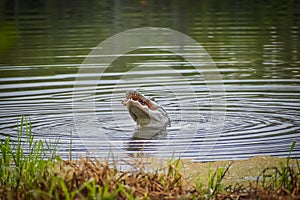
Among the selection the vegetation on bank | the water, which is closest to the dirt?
the water

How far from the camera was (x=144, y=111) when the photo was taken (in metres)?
9.86

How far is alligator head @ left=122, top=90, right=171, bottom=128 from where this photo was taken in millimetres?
9781

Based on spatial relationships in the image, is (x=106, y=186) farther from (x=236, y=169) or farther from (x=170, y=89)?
(x=170, y=89)

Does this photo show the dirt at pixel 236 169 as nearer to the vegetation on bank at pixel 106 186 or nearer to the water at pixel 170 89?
the water at pixel 170 89

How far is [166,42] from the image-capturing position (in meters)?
20.7

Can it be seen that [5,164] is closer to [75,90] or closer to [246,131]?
[246,131]

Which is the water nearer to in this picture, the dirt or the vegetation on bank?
the dirt

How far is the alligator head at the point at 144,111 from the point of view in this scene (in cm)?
978

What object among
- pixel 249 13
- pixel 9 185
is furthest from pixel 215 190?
pixel 249 13

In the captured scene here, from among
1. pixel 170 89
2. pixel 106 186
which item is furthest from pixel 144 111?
pixel 106 186

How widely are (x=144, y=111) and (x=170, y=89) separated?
3.13m

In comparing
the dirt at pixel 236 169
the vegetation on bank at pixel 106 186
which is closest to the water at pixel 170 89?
the dirt at pixel 236 169

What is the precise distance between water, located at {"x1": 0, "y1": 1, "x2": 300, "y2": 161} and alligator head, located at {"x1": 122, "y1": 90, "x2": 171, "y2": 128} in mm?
156

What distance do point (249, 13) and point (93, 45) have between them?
44.9 feet
